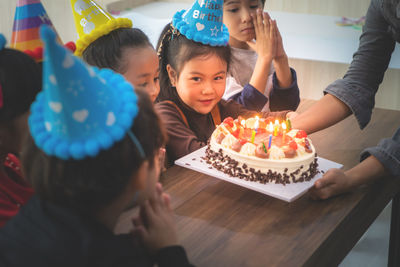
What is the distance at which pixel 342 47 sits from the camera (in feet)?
9.30

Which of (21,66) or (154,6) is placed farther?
(154,6)

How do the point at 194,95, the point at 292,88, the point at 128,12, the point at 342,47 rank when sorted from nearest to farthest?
the point at 194,95
the point at 292,88
the point at 342,47
the point at 128,12

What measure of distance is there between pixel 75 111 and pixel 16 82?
0.94 ft

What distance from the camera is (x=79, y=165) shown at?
2.32ft

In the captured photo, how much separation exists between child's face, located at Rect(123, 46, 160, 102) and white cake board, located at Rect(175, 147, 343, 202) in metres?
0.26

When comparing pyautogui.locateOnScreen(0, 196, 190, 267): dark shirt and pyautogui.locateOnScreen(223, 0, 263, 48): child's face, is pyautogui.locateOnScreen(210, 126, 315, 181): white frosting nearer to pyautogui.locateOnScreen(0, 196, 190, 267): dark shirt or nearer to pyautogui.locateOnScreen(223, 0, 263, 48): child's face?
pyautogui.locateOnScreen(0, 196, 190, 267): dark shirt

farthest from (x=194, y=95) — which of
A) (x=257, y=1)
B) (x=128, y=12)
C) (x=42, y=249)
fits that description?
(x=128, y=12)

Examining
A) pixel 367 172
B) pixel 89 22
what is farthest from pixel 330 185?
pixel 89 22

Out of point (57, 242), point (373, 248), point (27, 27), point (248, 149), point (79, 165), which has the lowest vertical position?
point (373, 248)

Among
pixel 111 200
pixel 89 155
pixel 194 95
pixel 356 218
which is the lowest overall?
pixel 356 218

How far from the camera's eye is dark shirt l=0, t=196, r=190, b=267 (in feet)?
2.24

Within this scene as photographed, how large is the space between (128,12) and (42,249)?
9.03ft

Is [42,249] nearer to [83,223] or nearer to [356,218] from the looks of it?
[83,223]

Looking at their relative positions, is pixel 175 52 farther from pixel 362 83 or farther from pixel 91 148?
pixel 91 148
